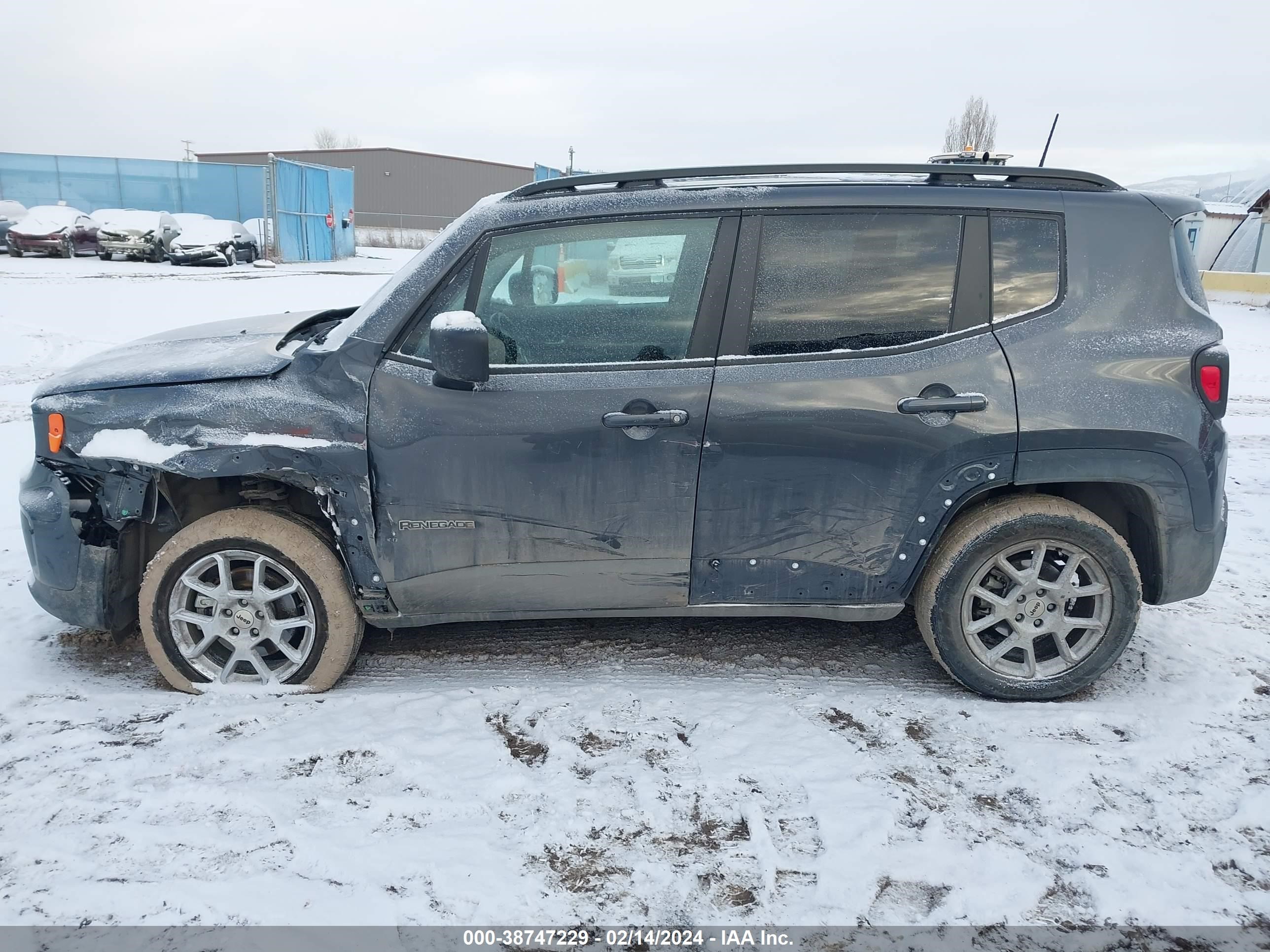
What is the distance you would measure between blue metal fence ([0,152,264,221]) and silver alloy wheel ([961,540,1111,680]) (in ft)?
106

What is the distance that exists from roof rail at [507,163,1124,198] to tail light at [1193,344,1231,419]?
2.33 feet

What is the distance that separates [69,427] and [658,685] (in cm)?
242

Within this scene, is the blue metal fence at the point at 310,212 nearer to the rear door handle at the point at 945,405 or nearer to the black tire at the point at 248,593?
the black tire at the point at 248,593

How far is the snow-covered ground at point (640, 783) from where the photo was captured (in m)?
2.41

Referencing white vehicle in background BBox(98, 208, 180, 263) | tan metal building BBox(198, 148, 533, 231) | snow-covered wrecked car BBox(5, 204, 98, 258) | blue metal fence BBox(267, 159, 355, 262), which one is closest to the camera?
white vehicle in background BBox(98, 208, 180, 263)

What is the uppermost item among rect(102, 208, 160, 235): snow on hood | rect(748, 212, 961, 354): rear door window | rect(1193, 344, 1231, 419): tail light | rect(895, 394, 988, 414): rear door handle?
rect(102, 208, 160, 235): snow on hood

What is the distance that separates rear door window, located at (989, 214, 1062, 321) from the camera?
10.6 ft

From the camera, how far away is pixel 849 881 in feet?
8.10

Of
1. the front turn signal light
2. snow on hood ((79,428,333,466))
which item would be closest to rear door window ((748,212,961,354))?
snow on hood ((79,428,333,466))

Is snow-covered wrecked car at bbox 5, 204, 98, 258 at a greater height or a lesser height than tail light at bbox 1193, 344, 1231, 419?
greater

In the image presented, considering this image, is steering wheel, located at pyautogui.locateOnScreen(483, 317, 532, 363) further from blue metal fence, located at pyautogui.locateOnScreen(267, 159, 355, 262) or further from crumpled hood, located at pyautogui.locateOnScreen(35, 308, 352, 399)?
blue metal fence, located at pyautogui.locateOnScreen(267, 159, 355, 262)

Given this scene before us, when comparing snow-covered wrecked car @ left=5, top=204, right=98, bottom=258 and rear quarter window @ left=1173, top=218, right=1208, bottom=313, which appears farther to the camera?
snow-covered wrecked car @ left=5, top=204, right=98, bottom=258

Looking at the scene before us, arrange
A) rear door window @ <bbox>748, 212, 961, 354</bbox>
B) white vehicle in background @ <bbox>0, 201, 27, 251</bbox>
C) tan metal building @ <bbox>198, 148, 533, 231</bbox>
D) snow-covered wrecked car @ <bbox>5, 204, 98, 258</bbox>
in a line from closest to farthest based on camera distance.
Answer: rear door window @ <bbox>748, 212, 961, 354</bbox>
snow-covered wrecked car @ <bbox>5, 204, 98, 258</bbox>
white vehicle in background @ <bbox>0, 201, 27, 251</bbox>
tan metal building @ <bbox>198, 148, 533, 231</bbox>

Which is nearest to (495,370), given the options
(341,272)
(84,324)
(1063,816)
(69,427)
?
(69,427)
